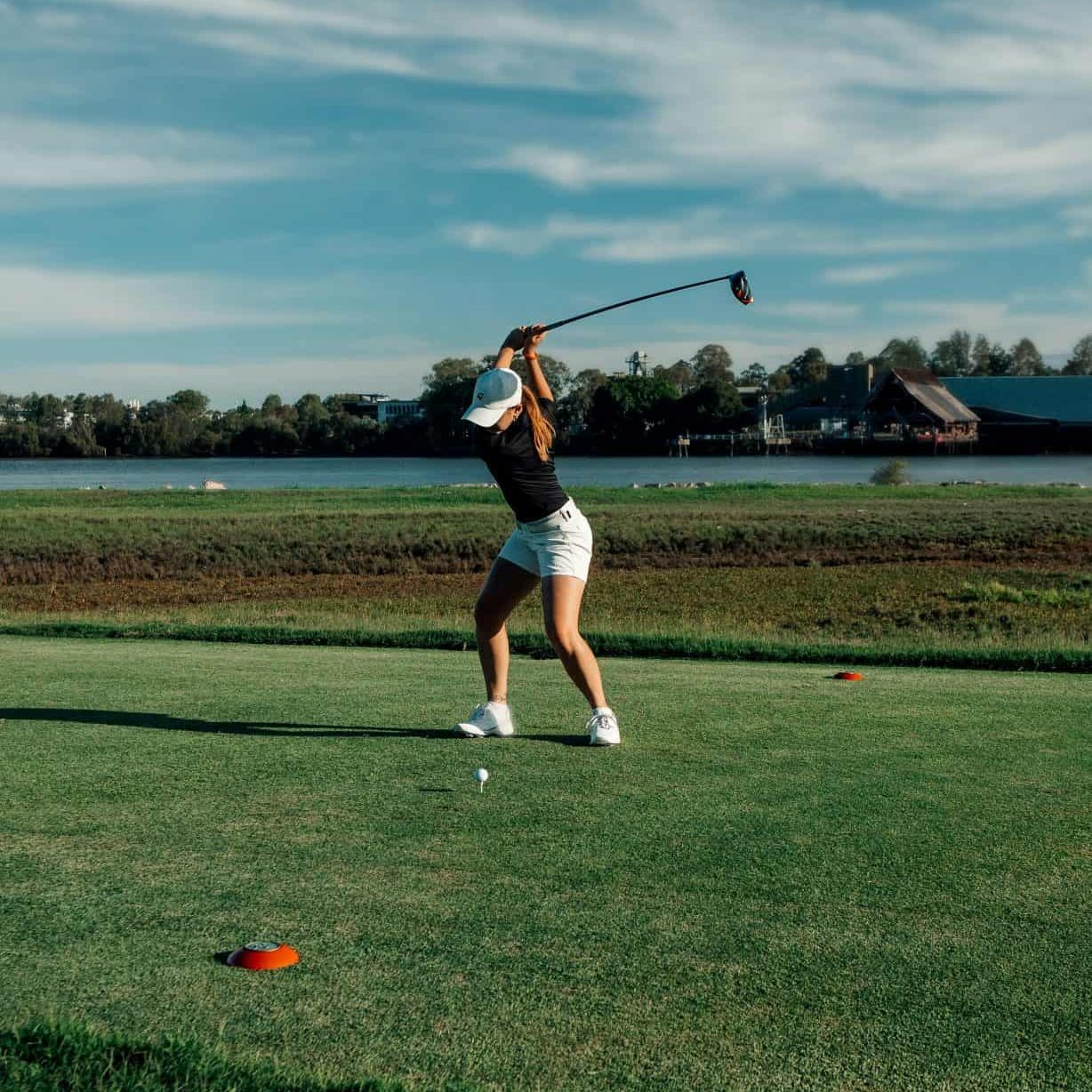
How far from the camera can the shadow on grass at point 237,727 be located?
23.8 ft

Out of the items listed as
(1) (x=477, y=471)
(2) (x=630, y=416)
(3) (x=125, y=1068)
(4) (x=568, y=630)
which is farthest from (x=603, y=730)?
(2) (x=630, y=416)

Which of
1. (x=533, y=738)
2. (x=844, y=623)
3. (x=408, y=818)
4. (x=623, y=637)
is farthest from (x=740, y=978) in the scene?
(x=844, y=623)

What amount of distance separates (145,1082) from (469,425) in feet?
14.2

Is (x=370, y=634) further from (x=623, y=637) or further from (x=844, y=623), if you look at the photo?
(x=844, y=623)

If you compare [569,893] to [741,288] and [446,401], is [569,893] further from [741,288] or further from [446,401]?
[446,401]

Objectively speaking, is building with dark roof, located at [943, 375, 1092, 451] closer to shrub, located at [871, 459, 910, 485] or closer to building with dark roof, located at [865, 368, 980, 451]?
building with dark roof, located at [865, 368, 980, 451]

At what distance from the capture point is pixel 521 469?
7.16 m

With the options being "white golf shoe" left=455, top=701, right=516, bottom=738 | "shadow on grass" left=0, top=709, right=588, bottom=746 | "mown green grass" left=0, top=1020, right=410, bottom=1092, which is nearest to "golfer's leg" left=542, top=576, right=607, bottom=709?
"shadow on grass" left=0, top=709, right=588, bottom=746

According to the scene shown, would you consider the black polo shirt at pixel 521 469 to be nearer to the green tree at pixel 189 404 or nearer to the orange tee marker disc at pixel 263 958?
the orange tee marker disc at pixel 263 958

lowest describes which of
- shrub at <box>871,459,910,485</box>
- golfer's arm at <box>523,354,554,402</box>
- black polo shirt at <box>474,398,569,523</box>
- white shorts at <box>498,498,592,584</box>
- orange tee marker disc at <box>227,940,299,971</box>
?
shrub at <box>871,459,910,485</box>

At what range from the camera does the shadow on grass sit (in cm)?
726

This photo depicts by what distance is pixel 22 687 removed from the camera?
9.02 m

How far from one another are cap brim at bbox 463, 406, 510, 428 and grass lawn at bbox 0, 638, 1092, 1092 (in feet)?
5.59

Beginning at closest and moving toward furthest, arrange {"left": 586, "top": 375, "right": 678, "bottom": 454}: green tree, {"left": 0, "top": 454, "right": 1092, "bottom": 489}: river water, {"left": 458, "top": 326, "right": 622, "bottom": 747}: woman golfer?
{"left": 458, "top": 326, "right": 622, "bottom": 747}: woman golfer
{"left": 0, "top": 454, "right": 1092, "bottom": 489}: river water
{"left": 586, "top": 375, "right": 678, "bottom": 454}: green tree
